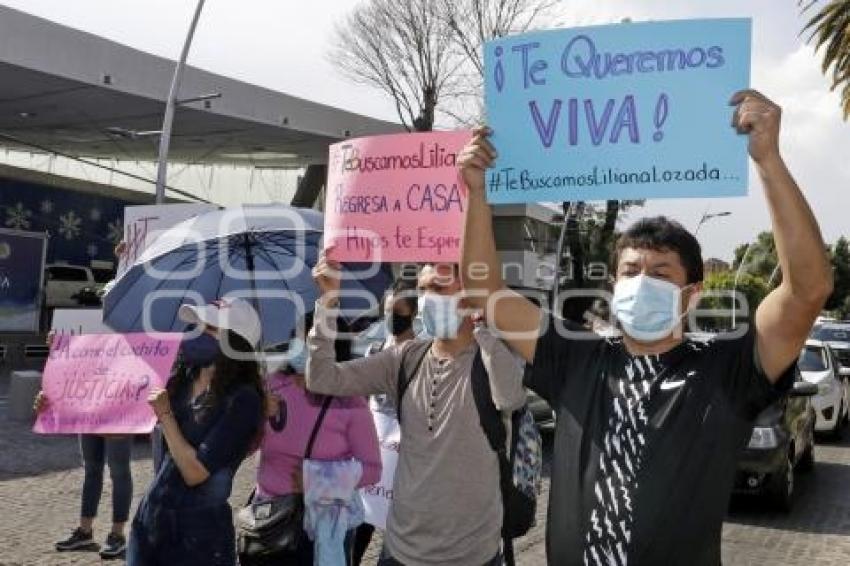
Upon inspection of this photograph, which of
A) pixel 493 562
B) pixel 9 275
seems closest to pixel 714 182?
pixel 493 562

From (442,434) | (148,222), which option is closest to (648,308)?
(442,434)

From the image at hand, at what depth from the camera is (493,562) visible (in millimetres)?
3125

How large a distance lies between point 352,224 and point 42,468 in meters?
6.36

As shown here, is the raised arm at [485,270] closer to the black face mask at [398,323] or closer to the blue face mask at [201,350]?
the blue face mask at [201,350]

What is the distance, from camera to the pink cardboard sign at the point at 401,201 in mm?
3691

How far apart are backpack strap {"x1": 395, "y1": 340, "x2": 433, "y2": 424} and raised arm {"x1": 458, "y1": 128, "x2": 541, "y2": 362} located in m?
0.74

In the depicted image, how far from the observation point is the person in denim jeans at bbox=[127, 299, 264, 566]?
317 centimetres

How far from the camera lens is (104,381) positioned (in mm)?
4223

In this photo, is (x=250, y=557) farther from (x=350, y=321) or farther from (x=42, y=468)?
(x=42, y=468)

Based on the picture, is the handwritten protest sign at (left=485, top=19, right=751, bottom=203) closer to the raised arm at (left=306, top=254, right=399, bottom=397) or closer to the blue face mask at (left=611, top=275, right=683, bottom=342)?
the blue face mask at (left=611, top=275, right=683, bottom=342)

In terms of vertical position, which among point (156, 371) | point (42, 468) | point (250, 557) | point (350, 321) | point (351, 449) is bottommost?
point (42, 468)

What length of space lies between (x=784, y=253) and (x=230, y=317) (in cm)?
212

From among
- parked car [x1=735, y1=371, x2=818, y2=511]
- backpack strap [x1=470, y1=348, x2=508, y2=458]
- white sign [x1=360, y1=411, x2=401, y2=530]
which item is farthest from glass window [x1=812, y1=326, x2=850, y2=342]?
backpack strap [x1=470, y1=348, x2=508, y2=458]

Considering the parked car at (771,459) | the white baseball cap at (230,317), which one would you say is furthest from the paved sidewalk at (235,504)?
the white baseball cap at (230,317)
